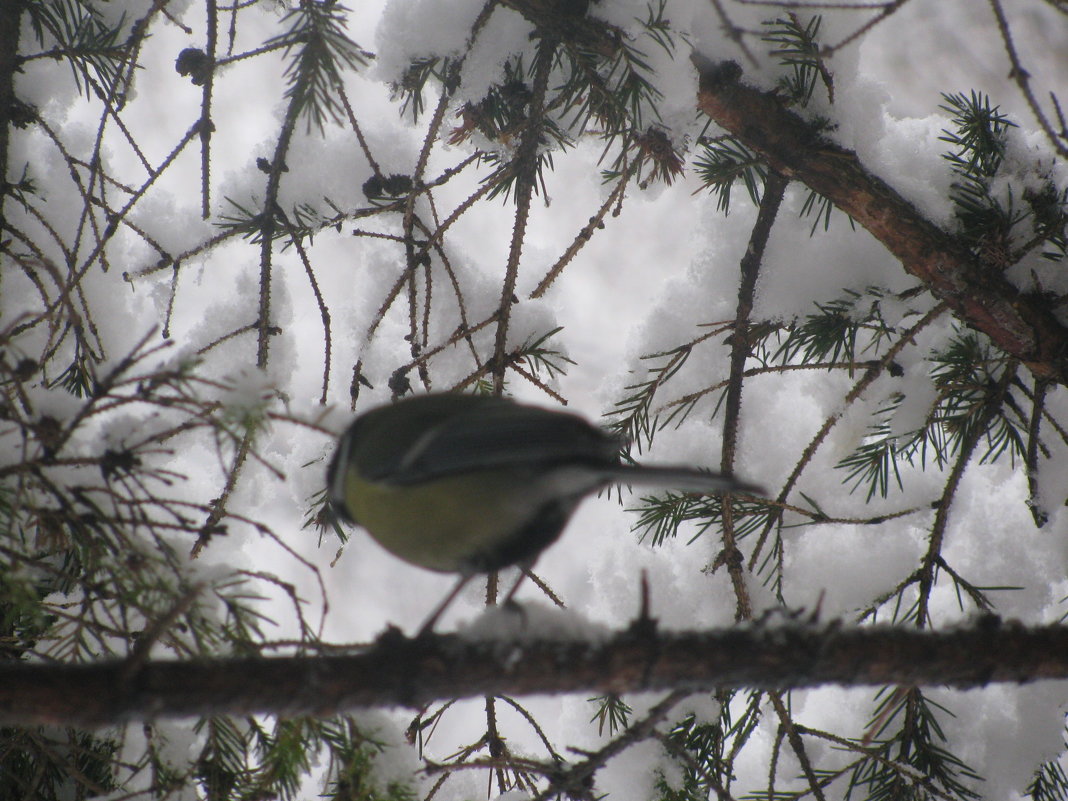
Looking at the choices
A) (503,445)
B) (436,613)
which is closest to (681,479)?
(503,445)

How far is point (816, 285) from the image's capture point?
201cm

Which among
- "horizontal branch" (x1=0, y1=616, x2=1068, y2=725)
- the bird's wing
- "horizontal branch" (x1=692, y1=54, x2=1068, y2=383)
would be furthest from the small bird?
"horizontal branch" (x1=692, y1=54, x2=1068, y2=383)

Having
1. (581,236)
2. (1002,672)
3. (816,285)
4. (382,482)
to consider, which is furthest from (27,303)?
(1002,672)

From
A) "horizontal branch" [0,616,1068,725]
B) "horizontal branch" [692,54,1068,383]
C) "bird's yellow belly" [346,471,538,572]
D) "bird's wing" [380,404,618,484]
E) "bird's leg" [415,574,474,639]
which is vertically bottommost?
"horizontal branch" [0,616,1068,725]

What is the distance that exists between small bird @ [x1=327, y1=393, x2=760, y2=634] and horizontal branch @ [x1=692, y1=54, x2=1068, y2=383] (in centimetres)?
92

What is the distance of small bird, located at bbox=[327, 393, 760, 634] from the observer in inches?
48.6

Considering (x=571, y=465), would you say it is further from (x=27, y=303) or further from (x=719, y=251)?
(x=27, y=303)

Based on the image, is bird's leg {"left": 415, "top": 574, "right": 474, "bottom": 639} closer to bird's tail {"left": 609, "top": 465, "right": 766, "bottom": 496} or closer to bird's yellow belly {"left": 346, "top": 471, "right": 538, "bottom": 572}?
bird's yellow belly {"left": 346, "top": 471, "right": 538, "bottom": 572}

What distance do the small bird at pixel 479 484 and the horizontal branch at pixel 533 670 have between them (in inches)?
11.0

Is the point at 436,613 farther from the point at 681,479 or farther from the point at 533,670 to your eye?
the point at 681,479

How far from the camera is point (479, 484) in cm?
127

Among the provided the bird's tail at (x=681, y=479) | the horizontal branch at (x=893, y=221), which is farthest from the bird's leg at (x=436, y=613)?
the horizontal branch at (x=893, y=221)

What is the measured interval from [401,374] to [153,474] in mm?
814

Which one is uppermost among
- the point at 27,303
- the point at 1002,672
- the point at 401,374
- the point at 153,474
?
the point at 27,303
